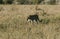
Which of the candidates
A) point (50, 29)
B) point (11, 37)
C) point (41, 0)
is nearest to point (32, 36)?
point (11, 37)

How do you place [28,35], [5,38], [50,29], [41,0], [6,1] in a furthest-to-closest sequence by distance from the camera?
[41,0]
[6,1]
[50,29]
[28,35]
[5,38]

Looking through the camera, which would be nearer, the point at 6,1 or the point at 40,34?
the point at 40,34

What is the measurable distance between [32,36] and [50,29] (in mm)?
1592

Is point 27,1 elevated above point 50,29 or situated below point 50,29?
below

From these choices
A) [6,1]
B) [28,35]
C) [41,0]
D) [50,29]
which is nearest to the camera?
[28,35]

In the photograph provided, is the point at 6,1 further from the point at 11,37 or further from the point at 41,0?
the point at 11,37

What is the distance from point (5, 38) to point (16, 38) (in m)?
0.37

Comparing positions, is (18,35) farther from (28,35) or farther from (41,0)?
(41,0)

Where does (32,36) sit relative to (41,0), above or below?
above

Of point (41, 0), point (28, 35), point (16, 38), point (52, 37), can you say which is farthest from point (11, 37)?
point (41, 0)

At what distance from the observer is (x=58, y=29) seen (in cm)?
1074

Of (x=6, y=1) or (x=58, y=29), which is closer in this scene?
(x=58, y=29)

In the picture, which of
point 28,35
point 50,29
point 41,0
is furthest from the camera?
point 41,0

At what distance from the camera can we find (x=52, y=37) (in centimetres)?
866
